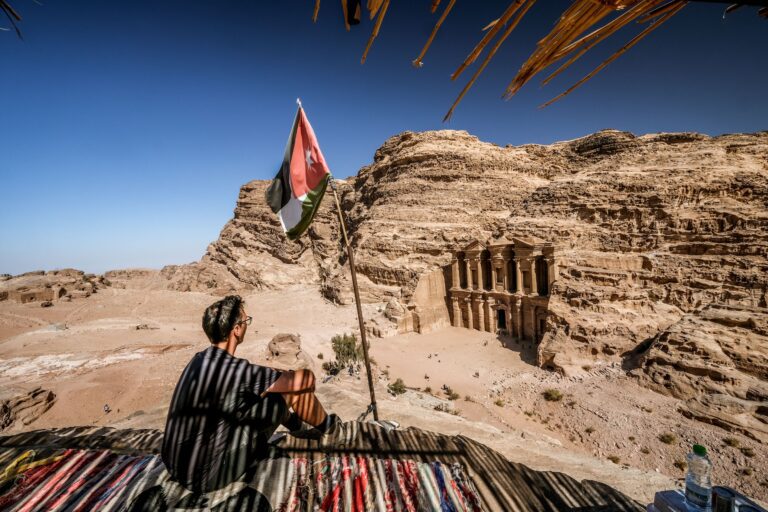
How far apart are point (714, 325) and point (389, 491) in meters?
17.1

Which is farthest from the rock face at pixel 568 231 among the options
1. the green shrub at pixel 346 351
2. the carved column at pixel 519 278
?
the green shrub at pixel 346 351

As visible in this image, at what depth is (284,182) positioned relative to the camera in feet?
18.2

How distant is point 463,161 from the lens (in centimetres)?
3428

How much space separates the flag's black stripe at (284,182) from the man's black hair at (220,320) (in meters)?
3.27

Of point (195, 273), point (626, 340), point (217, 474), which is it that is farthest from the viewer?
Result: point (195, 273)

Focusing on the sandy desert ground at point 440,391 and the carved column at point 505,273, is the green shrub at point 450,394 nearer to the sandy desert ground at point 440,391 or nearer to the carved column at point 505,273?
the sandy desert ground at point 440,391

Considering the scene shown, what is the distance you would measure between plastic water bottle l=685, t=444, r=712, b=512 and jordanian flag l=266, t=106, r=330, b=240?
16.3 feet

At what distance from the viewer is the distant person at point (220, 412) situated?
2.12 metres

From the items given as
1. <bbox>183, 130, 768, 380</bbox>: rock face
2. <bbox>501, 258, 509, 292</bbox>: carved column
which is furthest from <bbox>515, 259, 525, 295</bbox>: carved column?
<bbox>183, 130, 768, 380</bbox>: rock face

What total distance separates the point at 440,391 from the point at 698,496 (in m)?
13.9

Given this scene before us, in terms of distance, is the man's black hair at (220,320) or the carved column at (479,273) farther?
the carved column at (479,273)

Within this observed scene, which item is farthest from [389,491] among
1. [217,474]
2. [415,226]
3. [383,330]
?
[415,226]

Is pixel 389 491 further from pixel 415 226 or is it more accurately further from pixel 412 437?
pixel 415 226

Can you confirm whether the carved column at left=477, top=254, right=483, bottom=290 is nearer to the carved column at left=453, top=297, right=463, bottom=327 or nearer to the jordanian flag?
the carved column at left=453, top=297, right=463, bottom=327
